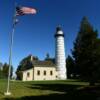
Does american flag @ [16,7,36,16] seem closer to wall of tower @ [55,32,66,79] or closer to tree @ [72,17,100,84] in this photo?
tree @ [72,17,100,84]

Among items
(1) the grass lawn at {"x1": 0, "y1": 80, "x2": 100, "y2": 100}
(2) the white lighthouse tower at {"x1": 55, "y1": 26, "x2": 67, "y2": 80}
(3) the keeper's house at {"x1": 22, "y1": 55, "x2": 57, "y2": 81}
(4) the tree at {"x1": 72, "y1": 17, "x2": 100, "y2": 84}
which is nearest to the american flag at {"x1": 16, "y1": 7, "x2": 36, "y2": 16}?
(1) the grass lawn at {"x1": 0, "y1": 80, "x2": 100, "y2": 100}

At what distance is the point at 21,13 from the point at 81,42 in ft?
59.9

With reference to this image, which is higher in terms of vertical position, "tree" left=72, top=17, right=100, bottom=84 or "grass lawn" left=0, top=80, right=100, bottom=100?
"tree" left=72, top=17, right=100, bottom=84

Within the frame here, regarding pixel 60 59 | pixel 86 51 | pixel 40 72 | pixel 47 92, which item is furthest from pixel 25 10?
pixel 60 59

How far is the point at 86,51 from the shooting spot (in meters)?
40.2

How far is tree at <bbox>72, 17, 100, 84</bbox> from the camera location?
1546 inches

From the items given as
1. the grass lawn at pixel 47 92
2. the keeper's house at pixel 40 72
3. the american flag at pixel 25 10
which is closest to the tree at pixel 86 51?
the grass lawn at pixel 47 92

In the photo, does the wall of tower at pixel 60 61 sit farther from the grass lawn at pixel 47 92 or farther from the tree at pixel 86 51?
the grass lawn at pixel 47 92

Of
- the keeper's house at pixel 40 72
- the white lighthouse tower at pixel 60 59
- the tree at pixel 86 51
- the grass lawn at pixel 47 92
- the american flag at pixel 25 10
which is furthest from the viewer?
the white lighthouse tower at pixel 60 59

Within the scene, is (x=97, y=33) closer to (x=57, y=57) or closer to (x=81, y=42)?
(x=81, y=42)

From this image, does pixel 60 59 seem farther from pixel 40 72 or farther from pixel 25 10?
pixel 25 10

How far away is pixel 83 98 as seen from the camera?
71.2 feet

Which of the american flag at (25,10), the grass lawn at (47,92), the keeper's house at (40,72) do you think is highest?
the american flag at (25,10)

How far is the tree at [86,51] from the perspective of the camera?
3926cm
